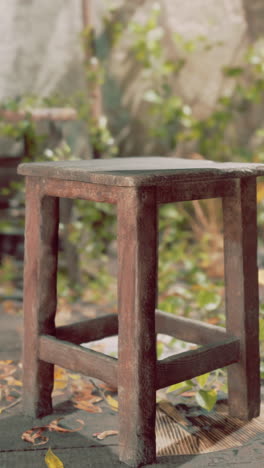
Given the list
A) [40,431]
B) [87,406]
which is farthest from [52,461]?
[87,406]

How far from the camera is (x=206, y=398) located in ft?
7.28

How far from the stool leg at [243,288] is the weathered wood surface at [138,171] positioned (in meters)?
0.11

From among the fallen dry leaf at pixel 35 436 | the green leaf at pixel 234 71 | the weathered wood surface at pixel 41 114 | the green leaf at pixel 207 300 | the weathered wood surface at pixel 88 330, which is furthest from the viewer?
the green leaf at pixel 234 71

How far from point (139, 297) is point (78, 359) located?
339 mm

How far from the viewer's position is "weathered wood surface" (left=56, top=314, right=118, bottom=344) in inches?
90.3

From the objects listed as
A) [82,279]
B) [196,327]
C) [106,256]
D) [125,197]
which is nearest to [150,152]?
[106,256]

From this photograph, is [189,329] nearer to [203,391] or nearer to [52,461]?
[203,391]

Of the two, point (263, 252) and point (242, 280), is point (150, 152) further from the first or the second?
point (242, 280)

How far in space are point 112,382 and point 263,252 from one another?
2607mm

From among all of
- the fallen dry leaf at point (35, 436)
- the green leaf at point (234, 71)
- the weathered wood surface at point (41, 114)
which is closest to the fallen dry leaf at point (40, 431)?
the fallen dry leaf at point (35, 436)

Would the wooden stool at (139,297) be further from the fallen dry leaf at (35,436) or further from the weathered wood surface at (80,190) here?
the fallen dry leaf at (35,436)

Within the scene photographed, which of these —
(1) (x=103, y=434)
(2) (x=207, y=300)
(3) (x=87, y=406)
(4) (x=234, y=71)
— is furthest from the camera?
(4) (x=234, y=71)

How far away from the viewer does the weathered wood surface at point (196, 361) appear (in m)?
1.96

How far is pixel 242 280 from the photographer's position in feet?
7.02
